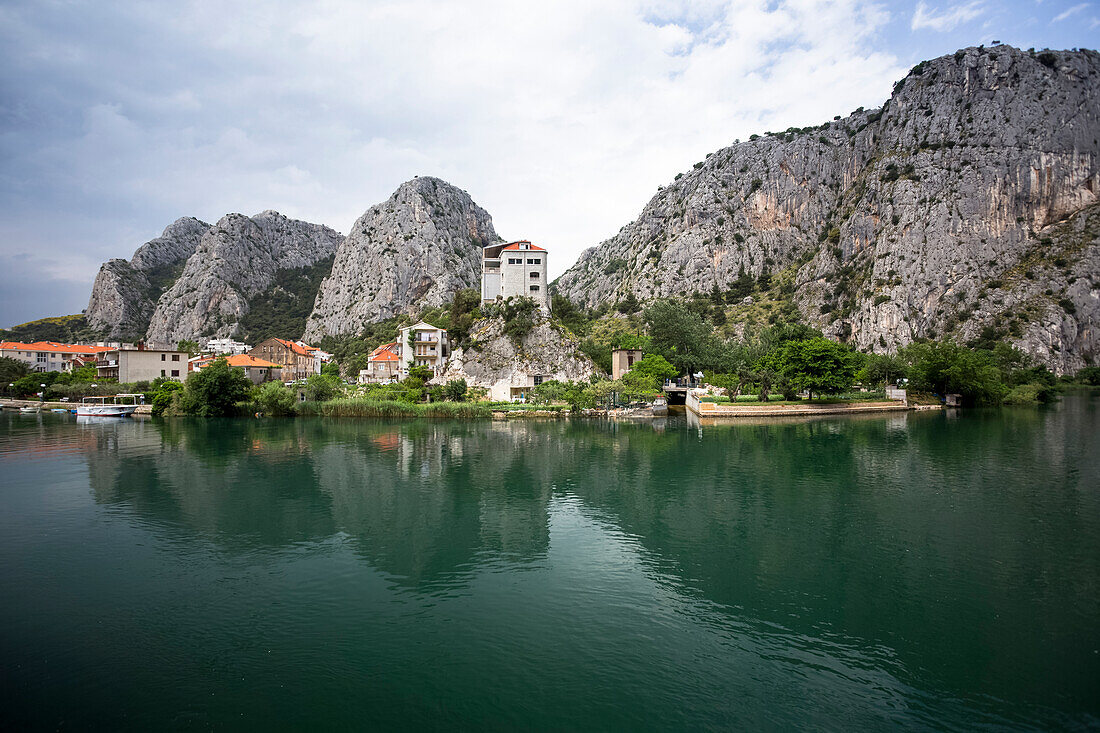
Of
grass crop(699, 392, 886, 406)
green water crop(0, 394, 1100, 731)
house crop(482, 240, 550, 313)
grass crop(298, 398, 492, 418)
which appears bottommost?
green water crop(0, 394, 1100, 731)

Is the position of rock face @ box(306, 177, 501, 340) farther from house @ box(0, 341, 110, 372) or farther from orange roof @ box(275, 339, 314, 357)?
house @ box(0, 341, 110, 372)

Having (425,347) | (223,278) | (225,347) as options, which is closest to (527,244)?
(425,347)

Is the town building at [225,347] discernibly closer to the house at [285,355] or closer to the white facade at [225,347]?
the white facade at [225,347]

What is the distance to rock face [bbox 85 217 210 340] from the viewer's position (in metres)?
113

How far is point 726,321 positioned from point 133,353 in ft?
291

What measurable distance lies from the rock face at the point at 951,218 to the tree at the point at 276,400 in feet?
251

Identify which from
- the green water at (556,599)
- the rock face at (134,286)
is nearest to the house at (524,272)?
the green water at (556,599)

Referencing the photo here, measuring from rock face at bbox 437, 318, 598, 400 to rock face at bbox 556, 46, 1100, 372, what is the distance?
51385 mm

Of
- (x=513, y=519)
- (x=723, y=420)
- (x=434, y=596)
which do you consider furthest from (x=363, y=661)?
(x=723, y=420)

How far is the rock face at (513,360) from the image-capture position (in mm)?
60156

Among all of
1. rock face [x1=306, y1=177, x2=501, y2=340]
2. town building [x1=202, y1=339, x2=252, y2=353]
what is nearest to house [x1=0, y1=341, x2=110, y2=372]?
town building [x1=202, y1=339, x2=252, y2=353]

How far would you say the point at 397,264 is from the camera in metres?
105

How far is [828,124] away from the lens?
11269 cm

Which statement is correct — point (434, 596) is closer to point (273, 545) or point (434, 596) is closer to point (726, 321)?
point (273, 545)
